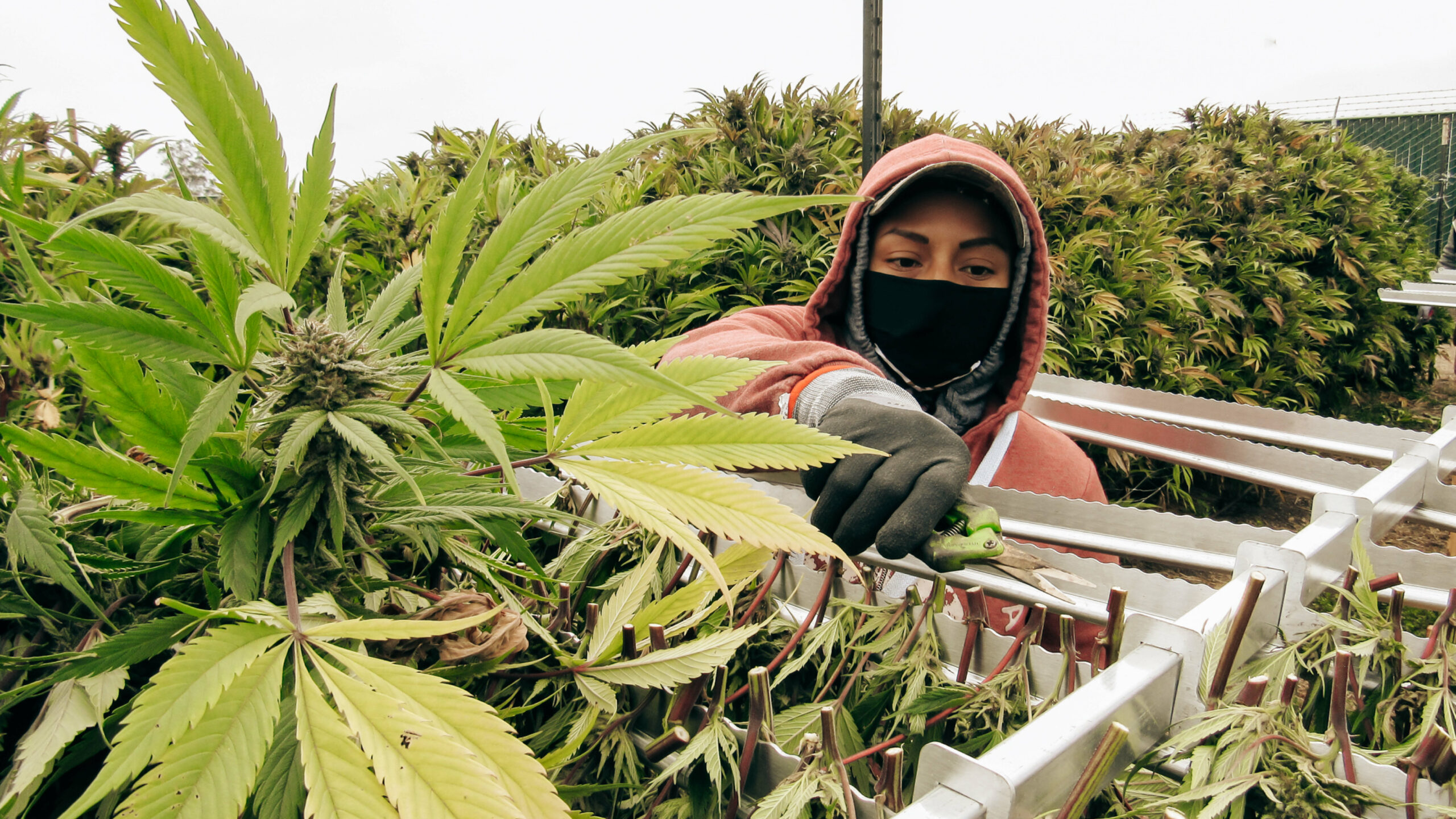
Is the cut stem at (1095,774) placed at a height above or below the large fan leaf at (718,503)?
below

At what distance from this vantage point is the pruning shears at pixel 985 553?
0.78m

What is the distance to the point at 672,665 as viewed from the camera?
1.69 ft

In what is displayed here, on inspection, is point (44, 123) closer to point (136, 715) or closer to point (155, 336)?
point (155, 336)

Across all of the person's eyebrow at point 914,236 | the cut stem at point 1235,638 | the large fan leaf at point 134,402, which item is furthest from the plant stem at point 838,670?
the person's eyebrow at point 914,236

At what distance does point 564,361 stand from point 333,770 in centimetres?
18

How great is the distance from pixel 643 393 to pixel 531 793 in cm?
20

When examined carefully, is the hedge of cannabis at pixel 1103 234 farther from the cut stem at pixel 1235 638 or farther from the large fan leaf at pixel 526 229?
the cut stem at pixel 1235 638

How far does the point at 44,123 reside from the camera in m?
1.40

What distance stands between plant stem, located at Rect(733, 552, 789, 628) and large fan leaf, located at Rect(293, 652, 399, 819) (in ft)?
1.36

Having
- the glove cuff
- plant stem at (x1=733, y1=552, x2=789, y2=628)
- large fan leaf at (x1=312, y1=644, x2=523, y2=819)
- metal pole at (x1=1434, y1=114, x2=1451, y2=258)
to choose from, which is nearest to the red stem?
plant stem at (x1=733, y1=552, x2=789, y2=628)

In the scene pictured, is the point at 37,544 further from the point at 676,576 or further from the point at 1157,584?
the point at 1157,584

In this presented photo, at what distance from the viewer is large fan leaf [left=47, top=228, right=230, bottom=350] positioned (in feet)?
1.03

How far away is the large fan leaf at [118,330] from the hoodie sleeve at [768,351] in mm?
828

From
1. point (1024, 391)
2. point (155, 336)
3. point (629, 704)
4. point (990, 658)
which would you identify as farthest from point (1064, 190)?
point (155, 336)
